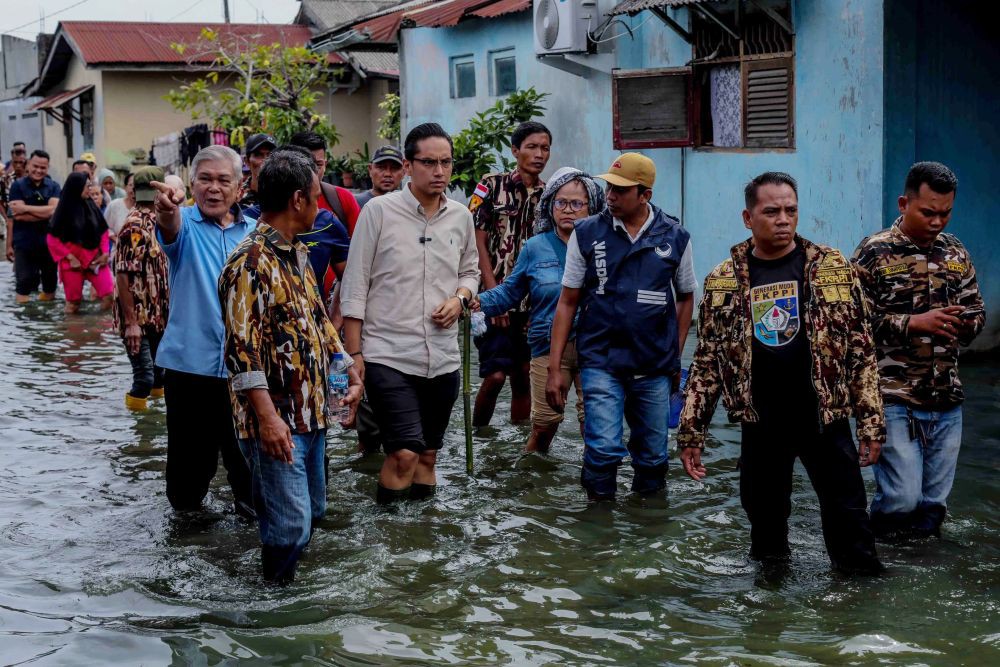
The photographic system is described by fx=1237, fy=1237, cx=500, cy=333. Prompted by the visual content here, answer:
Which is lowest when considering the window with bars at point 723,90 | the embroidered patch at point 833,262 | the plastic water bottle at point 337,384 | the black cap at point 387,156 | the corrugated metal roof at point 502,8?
the plastic water bottle at point 337,384

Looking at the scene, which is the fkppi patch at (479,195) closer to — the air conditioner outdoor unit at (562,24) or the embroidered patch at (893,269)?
the embroidered patch at (893,269)

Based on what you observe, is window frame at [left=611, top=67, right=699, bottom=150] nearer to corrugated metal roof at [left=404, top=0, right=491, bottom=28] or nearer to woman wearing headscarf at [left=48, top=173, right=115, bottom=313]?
corrugated metal roof at [left=404, top=0, right=491, bottom=28]

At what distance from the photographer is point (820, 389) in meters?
5.16

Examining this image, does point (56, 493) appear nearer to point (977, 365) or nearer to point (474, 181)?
point (977, 365)

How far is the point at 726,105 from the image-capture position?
13148 millimetres

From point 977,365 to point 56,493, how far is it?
24.9ft

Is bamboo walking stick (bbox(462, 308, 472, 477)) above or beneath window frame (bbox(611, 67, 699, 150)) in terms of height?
beneath

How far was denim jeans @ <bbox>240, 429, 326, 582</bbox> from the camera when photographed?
5.18 metres

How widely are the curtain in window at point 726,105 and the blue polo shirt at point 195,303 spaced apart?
25.7ft

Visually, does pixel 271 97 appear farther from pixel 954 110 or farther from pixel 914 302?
pixel 914 302

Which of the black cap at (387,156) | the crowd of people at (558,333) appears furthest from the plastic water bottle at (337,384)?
the black cap at (387,156)

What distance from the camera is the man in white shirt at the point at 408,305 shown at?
21.5 ft

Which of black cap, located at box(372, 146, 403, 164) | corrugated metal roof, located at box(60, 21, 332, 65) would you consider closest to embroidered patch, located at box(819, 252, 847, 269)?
black cap, located at box(372, 146, 403, 164)

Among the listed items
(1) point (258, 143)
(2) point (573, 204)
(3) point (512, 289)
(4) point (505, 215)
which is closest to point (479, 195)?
(4) point (505, 215)
